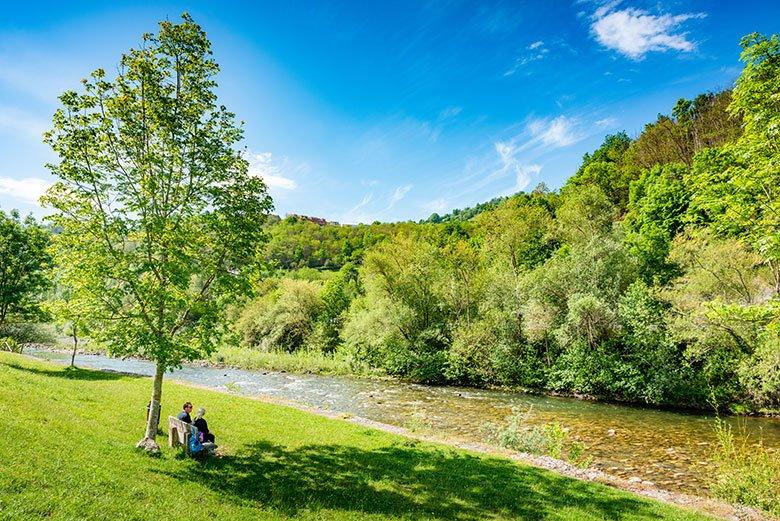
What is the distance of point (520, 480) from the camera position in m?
12.4

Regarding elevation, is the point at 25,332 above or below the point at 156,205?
below

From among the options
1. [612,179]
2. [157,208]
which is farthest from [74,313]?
[612,179]

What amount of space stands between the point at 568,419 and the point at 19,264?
37.6 meters

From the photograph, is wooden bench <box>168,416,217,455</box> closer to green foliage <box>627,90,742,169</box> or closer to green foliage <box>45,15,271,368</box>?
green foliage <box>45,15,271,368</box>

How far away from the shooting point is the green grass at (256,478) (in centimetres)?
859

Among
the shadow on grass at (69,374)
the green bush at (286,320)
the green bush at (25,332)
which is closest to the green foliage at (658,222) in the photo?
the shadow on grass at (69,374)

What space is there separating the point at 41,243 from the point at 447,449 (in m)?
31.1

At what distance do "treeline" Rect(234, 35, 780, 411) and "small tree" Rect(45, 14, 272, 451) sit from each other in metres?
2.06

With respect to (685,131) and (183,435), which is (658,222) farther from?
(183,435)

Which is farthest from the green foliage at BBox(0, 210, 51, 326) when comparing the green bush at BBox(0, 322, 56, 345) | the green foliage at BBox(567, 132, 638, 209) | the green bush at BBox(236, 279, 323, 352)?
the green foliage at BBox(567, 132, 638, 209)

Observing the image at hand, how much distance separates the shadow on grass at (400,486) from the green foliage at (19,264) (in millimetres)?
24683

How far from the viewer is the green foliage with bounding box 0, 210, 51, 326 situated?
27750 millimetres

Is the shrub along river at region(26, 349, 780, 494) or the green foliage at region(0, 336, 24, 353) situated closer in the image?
the shrub along river at region(26, 349, 780, 494)

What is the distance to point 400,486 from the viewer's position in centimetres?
1150
